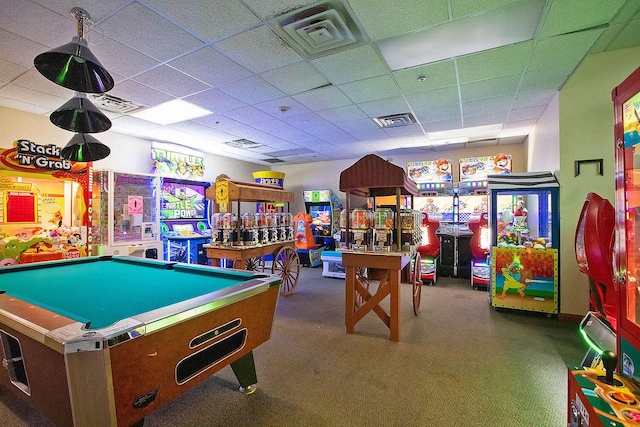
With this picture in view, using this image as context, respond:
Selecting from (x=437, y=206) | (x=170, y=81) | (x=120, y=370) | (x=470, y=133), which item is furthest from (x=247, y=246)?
(x=470, y=133)

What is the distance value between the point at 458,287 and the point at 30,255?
669 cm

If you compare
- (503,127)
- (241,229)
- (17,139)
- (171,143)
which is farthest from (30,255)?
(503,127)

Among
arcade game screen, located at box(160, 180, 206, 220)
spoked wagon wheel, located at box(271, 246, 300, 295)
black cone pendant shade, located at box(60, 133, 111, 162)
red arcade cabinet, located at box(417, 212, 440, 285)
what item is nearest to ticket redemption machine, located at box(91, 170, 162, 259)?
arcade game screen, located at box(160, 180, 206, 220)

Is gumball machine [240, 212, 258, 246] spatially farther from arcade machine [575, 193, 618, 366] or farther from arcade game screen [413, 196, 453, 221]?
arcade game screen [413, 196, 453, 221]

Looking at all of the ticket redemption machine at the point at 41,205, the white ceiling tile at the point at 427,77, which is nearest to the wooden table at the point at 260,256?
the ticket redemption machine at the point at 41,205

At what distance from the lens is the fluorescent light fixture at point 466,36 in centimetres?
233

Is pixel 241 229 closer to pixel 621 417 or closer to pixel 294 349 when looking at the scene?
pixel 294 349

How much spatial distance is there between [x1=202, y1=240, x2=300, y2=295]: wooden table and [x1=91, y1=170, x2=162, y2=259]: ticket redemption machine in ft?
4.57

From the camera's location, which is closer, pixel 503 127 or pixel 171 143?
pixel 503 127

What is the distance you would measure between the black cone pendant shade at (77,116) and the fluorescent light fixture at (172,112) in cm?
160

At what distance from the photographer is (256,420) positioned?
1.89 metres

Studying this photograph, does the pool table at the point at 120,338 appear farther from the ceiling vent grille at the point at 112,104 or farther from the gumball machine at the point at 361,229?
the ceiling vent grille at the point at 112,104

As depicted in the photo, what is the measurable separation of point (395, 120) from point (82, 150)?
434 cm

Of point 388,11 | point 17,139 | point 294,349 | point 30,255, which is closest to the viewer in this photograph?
point 388,11
